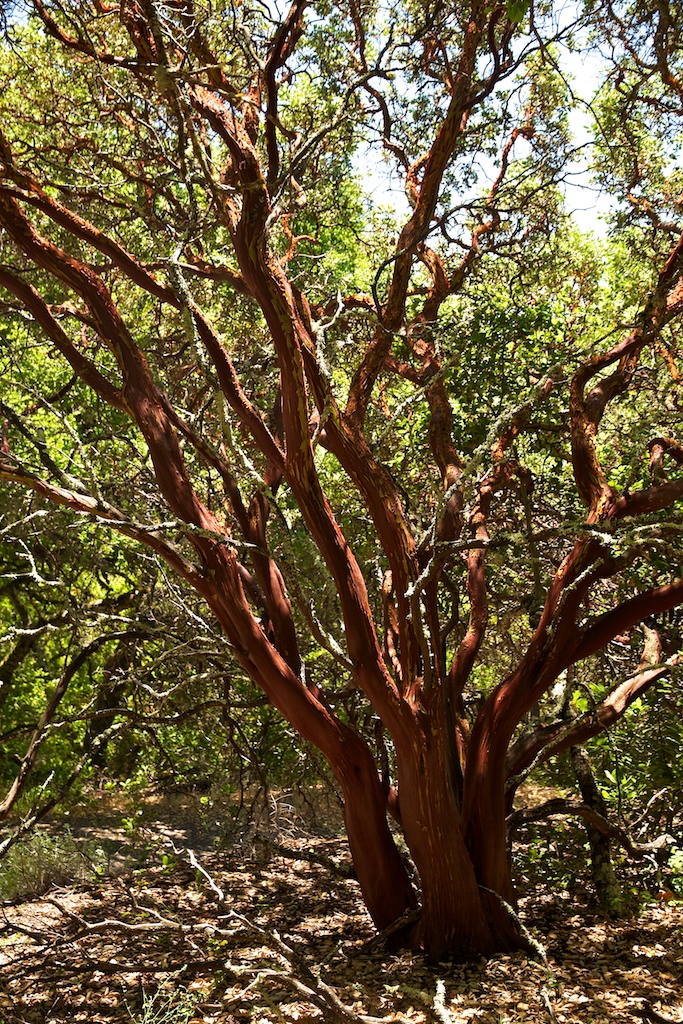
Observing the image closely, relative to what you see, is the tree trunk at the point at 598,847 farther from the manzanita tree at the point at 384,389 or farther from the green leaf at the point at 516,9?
the green leaf at the point at 516,9

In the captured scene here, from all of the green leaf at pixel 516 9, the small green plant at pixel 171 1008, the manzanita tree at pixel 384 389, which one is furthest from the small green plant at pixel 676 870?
the green leaf at pixel 516 9

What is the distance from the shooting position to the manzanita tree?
14.2ft

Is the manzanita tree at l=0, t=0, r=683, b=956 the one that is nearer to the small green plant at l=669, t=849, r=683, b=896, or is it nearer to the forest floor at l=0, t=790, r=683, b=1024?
the forest floor at l=0, t=790, r=683, b=1024

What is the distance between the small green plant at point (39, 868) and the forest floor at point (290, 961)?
0.03 meters

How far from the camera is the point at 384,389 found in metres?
7.42

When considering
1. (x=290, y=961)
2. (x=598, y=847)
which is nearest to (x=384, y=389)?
(x=598, y=847)

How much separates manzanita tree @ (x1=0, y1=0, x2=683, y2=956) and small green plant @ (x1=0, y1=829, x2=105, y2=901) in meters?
2.66

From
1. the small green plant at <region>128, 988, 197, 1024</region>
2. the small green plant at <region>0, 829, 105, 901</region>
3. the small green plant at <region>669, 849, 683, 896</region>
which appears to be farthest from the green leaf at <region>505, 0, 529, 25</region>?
the small green plant at <region>0, 829, 105, 901</region>

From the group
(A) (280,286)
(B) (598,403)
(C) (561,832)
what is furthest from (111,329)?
(C) (561,832)

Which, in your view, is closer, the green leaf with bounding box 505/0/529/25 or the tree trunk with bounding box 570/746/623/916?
the green leaf with bounding box 505/0/529/25

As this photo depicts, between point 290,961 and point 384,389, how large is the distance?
4.89 m

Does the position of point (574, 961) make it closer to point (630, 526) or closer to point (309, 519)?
point (630, 526)

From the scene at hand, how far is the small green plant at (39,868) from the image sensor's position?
635cm

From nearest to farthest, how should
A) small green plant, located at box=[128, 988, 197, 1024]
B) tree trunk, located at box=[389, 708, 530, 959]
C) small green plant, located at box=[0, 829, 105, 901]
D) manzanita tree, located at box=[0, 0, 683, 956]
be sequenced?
1. small green plant, located at box=[128, 988, 197, 1024]
2. manzanita tree, located at box=[0, 0, 683, 956]
3. tree trunk, located at box=[389, 708, 530, 959]
4. small green plant, located at box=[0, 829, 105, 901]
